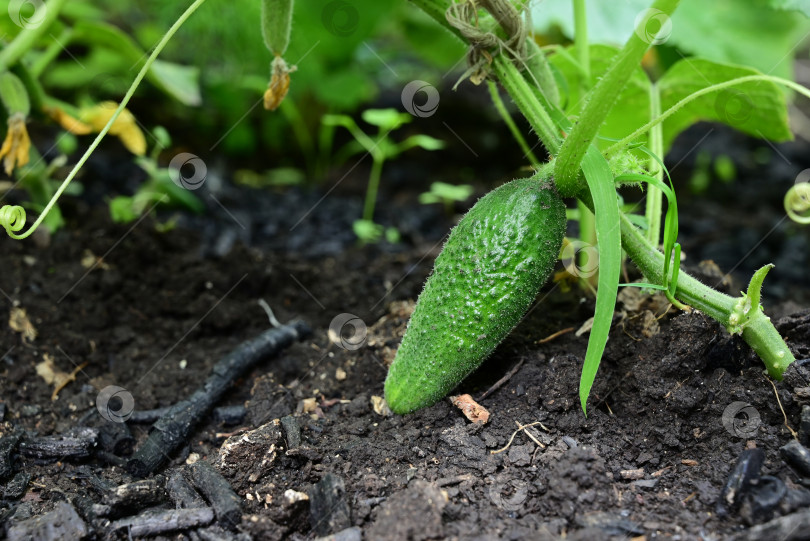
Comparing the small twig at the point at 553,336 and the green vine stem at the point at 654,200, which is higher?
the green vine stem at the point at 654,200

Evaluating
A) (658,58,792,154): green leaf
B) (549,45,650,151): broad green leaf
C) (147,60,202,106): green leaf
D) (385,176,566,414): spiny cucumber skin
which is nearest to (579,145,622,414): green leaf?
(385,176,566,414): spiny cucumber skin

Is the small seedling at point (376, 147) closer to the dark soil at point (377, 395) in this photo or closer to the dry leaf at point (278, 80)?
the dark soil at point (377, 395)

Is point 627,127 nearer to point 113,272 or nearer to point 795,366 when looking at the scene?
point 795,366

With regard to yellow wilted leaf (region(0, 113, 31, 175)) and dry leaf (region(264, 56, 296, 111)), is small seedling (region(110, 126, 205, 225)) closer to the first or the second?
yellow wilted leaf (region(0, 113, 31, 175))

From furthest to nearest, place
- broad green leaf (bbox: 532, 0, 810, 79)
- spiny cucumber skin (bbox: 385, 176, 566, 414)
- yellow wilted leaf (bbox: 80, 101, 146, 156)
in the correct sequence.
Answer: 1. broad green leaf (bbox: 532, 0, 810, 79)
2. yellow wilted leaf (bbox: 80, 101, 146, 156)
3. spiny cucumber skin (bbox: 385, 176, 566, 414)

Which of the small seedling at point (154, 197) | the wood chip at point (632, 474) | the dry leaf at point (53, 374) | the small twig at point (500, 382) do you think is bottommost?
the wood chip at point (632, 474)

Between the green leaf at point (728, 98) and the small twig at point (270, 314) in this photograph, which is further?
the small twig at point (270, 314)

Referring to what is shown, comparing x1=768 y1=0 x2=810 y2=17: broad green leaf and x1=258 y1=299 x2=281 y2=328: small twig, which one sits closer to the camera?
x1=768 y1=0 x2=810 y2=17: broad green leaf

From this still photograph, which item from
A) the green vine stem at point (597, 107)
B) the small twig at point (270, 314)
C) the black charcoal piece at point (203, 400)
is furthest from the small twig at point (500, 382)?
the small twig at point (270, 314)
